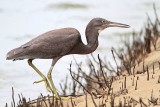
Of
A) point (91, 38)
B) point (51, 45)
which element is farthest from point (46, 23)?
point (51, 45)

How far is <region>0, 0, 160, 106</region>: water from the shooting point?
39.5 ft

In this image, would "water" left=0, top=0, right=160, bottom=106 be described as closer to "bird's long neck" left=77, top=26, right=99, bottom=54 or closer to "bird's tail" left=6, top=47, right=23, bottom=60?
"bird's tail" left=6, top=47, right=23, bottom=60

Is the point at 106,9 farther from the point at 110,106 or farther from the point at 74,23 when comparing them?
the point at 110,106

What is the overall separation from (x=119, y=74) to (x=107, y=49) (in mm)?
3573

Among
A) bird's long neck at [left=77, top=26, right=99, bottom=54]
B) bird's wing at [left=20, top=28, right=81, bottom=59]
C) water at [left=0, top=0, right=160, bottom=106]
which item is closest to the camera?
bird's wing at [left=20, top=28, right=81, bottom=59]

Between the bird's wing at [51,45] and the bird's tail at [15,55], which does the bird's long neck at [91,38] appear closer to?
the bird's wing at [51,45]

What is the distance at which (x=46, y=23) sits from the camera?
53.9 feet

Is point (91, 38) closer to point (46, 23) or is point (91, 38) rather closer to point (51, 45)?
point (51, 45)

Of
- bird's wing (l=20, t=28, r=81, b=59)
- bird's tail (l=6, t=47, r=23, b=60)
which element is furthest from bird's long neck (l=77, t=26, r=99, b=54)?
bird's tail (l=6, t=47, r=23, b=60)

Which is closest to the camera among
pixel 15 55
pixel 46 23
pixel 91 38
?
pixel 15 55

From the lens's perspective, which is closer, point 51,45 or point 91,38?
point 51,45

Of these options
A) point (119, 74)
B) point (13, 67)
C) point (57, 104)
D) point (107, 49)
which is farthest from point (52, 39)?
point (107, 49)

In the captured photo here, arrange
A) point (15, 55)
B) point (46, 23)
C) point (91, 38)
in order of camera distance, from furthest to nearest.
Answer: point (46, 23) < point (91, 38) < point (15, 55)

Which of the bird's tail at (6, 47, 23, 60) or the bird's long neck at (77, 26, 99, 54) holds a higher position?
the bird's long neck at (77, 26, 99, 54)
